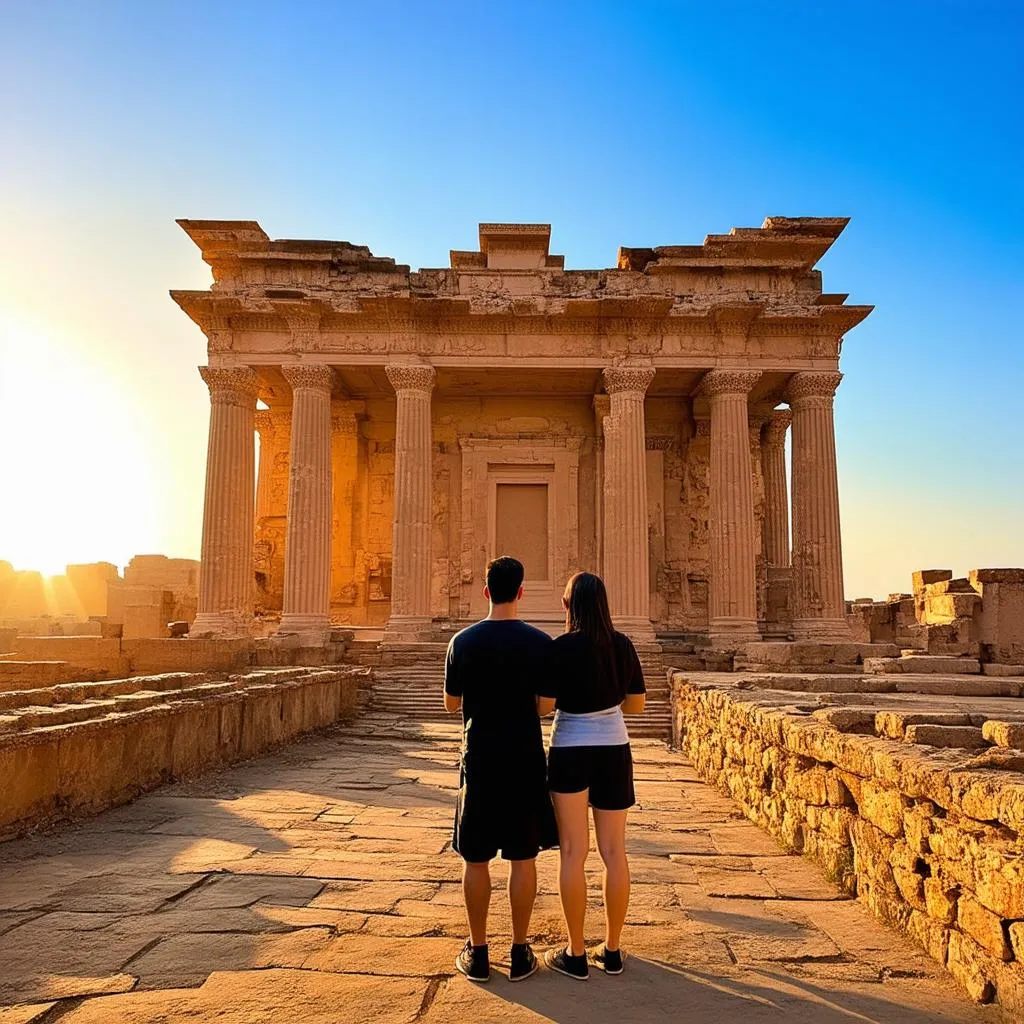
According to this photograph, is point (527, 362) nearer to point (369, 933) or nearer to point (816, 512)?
point (816, 512)

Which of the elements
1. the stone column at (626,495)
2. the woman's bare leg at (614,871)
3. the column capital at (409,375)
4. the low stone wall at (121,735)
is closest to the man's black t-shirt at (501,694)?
the woman's bare leg at (614,871)

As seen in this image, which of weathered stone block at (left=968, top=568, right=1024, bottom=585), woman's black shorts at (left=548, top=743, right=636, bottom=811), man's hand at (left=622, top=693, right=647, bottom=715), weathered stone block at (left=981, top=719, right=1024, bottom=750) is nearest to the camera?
woman's black shorts at (left=548, top=743, right=636, bottom=811)

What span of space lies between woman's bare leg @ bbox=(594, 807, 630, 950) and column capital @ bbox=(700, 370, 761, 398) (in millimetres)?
16407

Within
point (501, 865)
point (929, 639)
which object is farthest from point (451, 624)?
point (501, 865)

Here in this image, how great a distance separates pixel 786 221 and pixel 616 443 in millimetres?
6420

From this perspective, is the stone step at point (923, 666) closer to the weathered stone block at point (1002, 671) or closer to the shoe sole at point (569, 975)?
the weathered stone block at point (1002, 671)

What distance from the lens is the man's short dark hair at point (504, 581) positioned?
3666 mm

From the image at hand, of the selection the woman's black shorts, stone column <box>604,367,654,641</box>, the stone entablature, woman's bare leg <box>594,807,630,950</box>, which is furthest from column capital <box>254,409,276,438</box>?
woman's bare leg <box>594,807,630,950</box>

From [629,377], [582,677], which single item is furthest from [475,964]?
[629,377]

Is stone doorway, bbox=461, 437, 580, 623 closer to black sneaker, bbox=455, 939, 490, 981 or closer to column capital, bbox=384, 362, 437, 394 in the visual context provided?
column capital, bbox=384, 362, 437, 394

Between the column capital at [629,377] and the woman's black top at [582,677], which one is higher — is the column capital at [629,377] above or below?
above

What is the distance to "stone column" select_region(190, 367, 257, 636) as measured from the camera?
18641 millimetres

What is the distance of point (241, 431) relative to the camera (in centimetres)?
1911

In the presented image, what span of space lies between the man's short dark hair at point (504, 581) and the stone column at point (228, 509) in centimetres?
1594
